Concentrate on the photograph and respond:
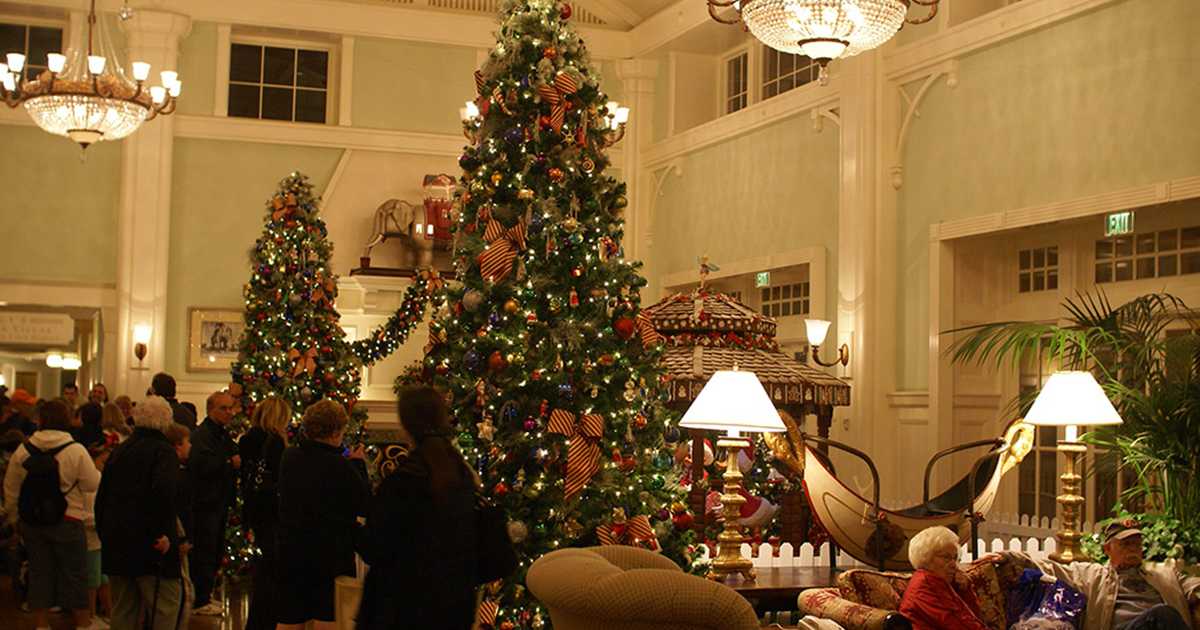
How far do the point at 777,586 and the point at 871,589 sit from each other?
2.49 ft

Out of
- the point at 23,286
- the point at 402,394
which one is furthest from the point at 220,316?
the point at 402,394

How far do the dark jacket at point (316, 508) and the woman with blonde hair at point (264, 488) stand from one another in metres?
0.66

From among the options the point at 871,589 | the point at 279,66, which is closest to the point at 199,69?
the point at 279,66

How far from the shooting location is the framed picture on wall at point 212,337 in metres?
14.5

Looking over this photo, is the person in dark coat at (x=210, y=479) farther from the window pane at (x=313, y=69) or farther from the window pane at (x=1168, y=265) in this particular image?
the window pane at (x=313, y=69)

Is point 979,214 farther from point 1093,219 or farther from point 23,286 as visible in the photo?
point 23,286

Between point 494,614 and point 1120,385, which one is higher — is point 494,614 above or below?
below

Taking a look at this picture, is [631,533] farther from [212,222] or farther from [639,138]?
[639,138]

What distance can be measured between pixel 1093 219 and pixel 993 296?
4.74 ft

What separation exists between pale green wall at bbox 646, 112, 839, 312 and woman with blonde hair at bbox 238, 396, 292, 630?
644cm

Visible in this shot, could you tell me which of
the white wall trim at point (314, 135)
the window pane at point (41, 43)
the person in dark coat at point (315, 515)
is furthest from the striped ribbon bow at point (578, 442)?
the window pane at point (41, 43)

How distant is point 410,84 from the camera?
15.5 m

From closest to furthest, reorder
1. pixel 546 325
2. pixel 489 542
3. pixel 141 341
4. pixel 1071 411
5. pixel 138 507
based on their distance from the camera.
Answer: pixel 489 542 → pixel 138 507 → pixel 546 325 → pixel 1071 411 → pixel 141 341

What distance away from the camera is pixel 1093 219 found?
9.64 m
